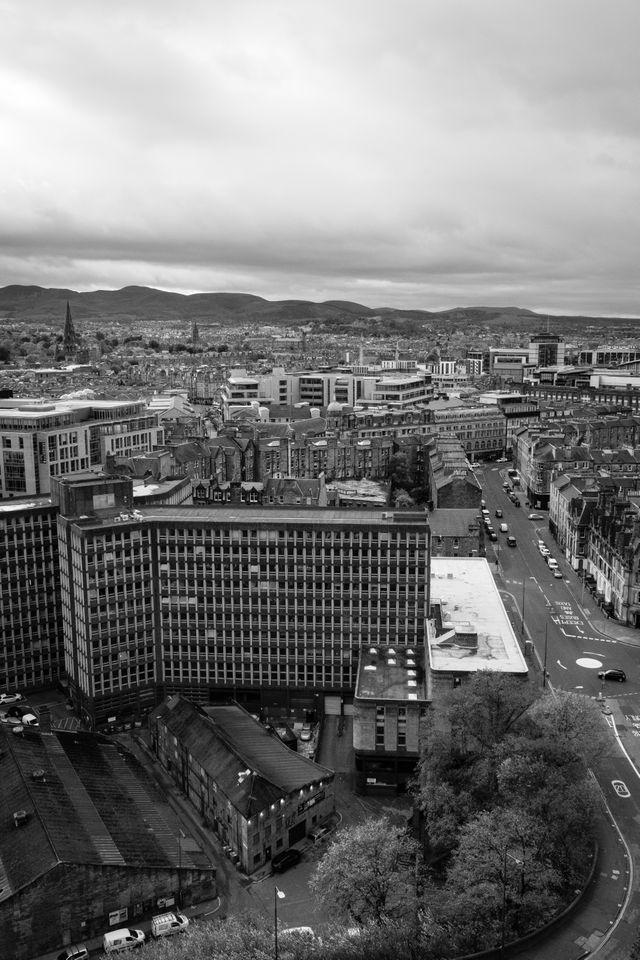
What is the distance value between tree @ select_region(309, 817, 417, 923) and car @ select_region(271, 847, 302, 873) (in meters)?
7.68

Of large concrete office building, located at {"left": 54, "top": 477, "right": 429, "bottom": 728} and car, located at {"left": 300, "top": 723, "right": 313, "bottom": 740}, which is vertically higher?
large concrete office building, located at {"left": 54, "top": 477, "right": 429, "bottom": 728}

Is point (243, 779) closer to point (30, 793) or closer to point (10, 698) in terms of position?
point (30, 793)

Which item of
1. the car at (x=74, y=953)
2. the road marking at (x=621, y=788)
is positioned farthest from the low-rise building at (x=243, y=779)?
the road marking at (x=621, y=788)

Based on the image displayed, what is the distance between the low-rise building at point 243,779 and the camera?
228 feet

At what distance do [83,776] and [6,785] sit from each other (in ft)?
21.1

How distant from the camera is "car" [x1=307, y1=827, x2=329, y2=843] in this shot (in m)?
72.3

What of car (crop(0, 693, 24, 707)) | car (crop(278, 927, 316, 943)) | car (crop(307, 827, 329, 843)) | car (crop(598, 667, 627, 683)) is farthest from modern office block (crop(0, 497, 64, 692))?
car (crop(598, 667, 627, 683))

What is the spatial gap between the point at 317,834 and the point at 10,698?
4162 cm

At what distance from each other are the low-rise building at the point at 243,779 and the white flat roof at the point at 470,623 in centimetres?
1566

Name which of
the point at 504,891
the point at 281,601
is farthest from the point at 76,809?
the point at 504,891

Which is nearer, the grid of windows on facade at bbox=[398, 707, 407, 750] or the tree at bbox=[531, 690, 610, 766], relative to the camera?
the tree at bbox=[531, 690, 610, 766]

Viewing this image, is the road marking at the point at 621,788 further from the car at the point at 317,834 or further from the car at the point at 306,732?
the car at the point at 306,732

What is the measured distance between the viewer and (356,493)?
17150 centimetres

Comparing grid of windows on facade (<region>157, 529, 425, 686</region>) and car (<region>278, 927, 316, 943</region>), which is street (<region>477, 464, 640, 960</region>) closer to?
car (<region>278, 927, 316, 943</region>)
